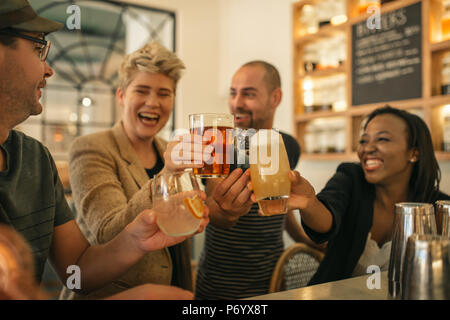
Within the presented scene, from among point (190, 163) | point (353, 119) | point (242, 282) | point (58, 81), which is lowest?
point (242, 282)

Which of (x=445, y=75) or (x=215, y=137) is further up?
(x=445, y=75)

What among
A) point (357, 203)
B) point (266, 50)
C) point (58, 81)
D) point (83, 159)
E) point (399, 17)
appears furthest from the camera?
point (58, 81)

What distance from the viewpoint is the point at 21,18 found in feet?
2.63

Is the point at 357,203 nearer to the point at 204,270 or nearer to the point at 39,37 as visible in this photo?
the point at 204,270

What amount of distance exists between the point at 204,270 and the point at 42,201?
0.89 m

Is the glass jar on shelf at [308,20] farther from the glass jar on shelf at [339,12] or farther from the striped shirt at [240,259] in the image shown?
the striped shirt at [240,259]

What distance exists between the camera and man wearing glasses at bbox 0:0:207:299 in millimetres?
819

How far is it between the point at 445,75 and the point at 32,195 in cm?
204

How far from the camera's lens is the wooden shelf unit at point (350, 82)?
1.99 meters

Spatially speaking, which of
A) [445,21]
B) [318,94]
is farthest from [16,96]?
[318,94]

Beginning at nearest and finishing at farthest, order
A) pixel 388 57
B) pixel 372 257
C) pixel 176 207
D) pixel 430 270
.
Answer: pixel 430 270, pixel 176 207, pixel 372 257, pixel 388 57

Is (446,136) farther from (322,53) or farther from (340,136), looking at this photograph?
(322,53)

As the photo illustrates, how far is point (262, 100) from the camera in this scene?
1.74m
